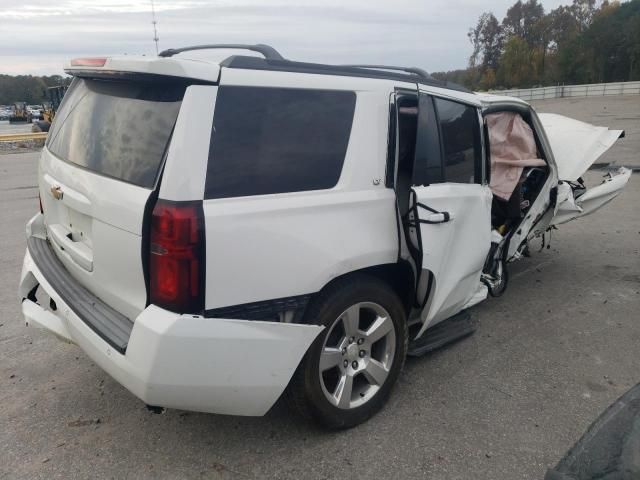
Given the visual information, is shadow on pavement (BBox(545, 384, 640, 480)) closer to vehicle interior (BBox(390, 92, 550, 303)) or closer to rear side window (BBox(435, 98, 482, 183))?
vehicle interior (BBox(390, 92, 550, 303))

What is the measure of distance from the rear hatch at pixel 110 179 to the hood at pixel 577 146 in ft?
13.7

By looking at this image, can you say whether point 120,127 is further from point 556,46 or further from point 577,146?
point 556,46

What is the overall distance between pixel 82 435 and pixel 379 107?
246 centimetres

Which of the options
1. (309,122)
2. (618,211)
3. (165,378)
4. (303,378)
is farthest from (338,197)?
(618,211)

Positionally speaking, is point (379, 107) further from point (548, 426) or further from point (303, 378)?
point (548, 426)

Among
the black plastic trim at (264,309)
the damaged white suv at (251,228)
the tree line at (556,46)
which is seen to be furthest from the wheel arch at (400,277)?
the tree line at (556,46)

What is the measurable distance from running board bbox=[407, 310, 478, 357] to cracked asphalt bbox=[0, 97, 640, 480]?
0.13 meters

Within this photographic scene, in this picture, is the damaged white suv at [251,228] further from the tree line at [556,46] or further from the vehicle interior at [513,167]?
the tree line at [556,46]

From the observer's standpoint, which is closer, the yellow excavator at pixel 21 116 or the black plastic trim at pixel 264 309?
the black plastic trim at pixel 264 309

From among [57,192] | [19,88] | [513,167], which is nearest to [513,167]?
[513,167]

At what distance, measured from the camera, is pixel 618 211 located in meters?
8.45

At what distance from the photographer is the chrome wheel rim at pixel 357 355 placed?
2.95 m

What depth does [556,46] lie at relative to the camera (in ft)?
358

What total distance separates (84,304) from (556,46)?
123448 millimetres
